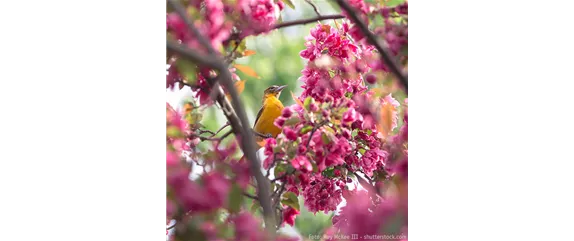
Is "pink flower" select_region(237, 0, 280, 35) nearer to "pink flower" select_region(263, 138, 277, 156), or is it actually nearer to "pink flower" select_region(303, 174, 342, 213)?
"pink flower" select_region(263, 138, 277, 156)

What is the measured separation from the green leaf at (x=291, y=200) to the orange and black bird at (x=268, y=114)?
156 mm

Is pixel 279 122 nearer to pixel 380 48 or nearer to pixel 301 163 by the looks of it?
pixel 301 163

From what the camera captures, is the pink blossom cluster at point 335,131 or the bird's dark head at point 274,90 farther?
the bird's dark head at point 274,90

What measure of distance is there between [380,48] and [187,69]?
0.38 metres

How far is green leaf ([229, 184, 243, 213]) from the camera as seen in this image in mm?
1270

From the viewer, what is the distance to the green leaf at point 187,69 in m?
1.32

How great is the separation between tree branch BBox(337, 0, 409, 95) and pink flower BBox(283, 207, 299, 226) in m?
0.34

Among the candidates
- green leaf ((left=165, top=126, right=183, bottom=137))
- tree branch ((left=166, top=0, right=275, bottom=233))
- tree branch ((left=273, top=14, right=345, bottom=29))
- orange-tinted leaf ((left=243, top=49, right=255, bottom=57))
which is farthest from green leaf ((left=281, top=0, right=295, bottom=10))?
green leaf ((left=165, top=126, right=183, bottom=137))

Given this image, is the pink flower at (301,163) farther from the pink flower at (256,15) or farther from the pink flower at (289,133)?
the pink flower at (256,15)

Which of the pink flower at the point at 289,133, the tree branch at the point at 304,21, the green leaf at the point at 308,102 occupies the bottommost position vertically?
the pink flower at the point at 289,133

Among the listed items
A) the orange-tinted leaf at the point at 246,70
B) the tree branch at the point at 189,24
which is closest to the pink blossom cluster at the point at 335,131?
the orange-tinted leaf at the point at 246,70

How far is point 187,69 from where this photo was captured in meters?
1.34
